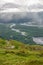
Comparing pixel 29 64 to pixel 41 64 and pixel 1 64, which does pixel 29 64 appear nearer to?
pixel 41 64

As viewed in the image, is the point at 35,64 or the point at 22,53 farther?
the point at 22,53

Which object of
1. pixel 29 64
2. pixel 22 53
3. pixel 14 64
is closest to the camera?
pixel 29 64

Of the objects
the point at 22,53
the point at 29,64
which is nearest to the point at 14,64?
the point at 29,64

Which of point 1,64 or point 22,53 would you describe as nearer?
point 1,64

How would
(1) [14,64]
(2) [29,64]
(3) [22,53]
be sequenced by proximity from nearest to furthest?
(2) [29,64], (1) [14,64], (3) [22,53]

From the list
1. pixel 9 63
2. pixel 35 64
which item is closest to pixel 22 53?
pixel 9 63

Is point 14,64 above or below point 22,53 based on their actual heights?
below

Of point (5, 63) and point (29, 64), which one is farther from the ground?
point (5, 63)

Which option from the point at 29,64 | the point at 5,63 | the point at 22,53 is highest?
the point at 22,53

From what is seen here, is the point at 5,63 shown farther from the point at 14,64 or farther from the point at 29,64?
the point at 29,64
